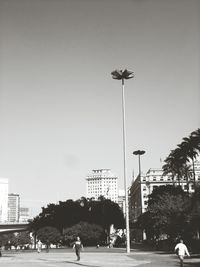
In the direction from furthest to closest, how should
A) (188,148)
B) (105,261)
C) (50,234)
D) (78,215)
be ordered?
(78,215)
(50,234)
(188,148)
(105,261)

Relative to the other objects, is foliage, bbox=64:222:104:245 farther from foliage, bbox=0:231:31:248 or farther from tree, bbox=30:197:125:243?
foliage, bbox=0:231:31:248

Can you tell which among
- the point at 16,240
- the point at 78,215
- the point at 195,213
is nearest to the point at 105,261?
the point at 195,213

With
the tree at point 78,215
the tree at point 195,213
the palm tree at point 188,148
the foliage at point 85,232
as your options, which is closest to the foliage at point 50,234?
the foliage at point 85,232

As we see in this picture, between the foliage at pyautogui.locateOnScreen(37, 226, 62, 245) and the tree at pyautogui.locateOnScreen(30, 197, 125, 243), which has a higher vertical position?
the tree at pyautogui.locateOnScreen(30, 197, 125, 243)

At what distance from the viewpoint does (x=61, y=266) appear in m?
24.0

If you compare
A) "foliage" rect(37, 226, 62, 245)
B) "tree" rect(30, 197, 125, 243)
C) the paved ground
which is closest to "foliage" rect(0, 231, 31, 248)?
"tree" rect(30, 197, 125, 243)

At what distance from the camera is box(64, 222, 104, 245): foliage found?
77.2 m

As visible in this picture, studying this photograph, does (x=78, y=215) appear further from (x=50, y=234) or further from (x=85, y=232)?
(x=85, y=232)

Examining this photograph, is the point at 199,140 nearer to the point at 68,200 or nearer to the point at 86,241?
the point at 86,241

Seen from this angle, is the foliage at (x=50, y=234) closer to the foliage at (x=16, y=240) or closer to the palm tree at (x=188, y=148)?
the palm tree at (x=188, y=148)

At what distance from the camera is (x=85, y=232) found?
77.4 meters

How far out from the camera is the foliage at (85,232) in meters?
77.2

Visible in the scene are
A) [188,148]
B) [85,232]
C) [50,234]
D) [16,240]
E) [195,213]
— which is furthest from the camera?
[16,240]

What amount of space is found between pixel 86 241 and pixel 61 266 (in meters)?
57.1
